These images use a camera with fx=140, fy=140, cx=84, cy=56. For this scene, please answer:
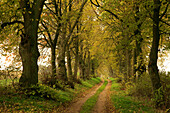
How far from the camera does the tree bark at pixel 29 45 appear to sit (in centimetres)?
1002

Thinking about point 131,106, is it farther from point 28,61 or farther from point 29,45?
point 29,45

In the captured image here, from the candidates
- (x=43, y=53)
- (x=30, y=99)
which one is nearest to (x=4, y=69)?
(x=30, y=99)

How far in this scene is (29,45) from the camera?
10227 mm

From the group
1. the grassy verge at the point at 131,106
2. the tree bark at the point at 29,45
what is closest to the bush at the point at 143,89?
the grassy verge at the point at 131,106

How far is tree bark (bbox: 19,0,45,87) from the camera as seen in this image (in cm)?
1002

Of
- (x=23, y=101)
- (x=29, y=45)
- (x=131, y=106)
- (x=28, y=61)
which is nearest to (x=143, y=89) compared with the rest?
(x=131, y=106)

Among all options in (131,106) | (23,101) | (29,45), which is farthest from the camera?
(29,45)

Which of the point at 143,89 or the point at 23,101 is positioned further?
the point at 143,89

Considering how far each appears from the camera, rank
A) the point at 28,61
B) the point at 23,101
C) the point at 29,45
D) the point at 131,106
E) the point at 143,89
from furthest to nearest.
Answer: the point at 143,89 → the point at 29,45 → the point at 28,61 → the point at 131,106 → the point at 23,101

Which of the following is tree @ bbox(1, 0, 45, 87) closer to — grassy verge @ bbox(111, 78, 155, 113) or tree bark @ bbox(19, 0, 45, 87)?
tree bark @ bbox(19, 0, 45, 87)

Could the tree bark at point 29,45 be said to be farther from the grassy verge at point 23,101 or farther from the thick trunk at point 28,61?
the grassy verge at point 23,101

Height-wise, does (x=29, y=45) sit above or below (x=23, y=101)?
above

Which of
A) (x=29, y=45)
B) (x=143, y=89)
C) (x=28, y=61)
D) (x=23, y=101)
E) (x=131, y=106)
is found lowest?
(x=131, y=106)

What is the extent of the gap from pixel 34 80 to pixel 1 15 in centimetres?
490
